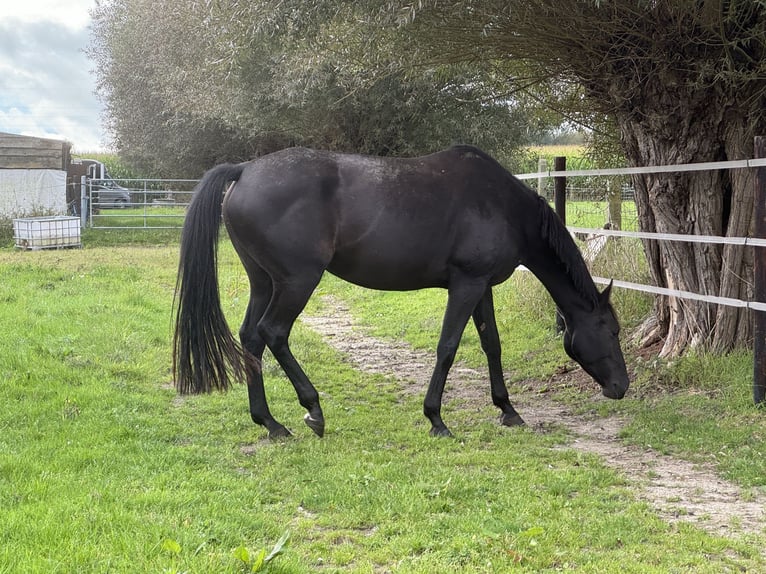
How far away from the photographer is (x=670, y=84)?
5.64m

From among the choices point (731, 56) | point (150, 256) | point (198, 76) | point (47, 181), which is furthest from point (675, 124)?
point (47, 181)

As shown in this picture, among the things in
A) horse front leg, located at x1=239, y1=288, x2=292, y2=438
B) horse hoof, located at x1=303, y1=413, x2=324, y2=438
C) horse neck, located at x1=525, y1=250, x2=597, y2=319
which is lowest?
horse hoof, located at x1=303, y1=413, x2=324, y2=438

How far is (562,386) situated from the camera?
20.2 feet

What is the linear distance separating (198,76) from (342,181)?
1382 centimetres

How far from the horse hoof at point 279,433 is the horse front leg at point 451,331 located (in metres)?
0.92

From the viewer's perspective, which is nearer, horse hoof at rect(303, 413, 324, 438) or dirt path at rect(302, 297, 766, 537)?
dirt path at rect(302, 297, 766, 537)

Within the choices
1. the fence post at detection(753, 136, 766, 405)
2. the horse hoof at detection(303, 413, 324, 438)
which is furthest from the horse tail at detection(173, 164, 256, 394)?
the fence post at detection(753, 136, 766, 405)

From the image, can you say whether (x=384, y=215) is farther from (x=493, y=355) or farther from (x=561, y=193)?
(x=561, y=193)

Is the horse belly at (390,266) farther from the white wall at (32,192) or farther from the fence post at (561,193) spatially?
the white wall at (32,192)

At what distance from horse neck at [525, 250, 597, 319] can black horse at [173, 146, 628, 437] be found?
0.03ft

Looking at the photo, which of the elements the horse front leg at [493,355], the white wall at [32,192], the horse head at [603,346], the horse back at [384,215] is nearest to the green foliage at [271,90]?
the horse back at [384,215]

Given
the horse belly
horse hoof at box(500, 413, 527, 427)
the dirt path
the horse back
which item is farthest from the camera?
horse hoof at box(500, 413, 527, 427)

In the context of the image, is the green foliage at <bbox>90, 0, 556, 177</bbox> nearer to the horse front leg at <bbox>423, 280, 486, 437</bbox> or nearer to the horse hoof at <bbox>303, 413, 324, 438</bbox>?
the horse front leg at <bbox>423, 280, 486, 437</bbox>

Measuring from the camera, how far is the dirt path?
135 inches
